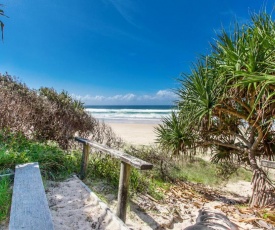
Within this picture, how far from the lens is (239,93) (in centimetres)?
471

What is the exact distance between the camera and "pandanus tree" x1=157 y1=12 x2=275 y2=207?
4.19 meters

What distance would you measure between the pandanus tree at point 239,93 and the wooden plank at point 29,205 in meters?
3.15

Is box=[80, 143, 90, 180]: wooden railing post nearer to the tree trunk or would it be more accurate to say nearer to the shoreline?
the shoreline

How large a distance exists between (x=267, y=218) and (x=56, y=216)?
3289mm

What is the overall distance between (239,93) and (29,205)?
3.95m

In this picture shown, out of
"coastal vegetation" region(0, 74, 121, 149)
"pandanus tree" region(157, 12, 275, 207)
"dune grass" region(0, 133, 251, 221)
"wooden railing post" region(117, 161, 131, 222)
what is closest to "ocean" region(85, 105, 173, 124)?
"coastal vegetation" region(0, 74, 121, 149)

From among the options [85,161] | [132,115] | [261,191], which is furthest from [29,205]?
[132,115]

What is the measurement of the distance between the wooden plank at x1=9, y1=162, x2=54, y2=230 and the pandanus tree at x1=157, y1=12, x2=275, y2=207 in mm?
3147

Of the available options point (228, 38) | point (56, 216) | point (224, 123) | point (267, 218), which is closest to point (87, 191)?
point (56, 216)

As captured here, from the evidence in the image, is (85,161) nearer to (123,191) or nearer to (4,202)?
(123,191)

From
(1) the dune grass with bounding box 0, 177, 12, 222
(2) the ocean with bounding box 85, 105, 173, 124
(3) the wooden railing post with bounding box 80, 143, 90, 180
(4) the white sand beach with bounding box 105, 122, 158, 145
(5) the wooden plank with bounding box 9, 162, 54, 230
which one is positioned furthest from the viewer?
(2) the ocean with bounding box 85, 105, 173, 124

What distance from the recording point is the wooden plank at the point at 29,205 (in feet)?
7.46

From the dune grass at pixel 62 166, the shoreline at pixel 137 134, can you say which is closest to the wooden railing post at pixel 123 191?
the dune grass at pixel 62 166

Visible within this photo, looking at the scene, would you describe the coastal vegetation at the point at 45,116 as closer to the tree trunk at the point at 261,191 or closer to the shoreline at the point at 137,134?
the shoreline at the point at 137,134
